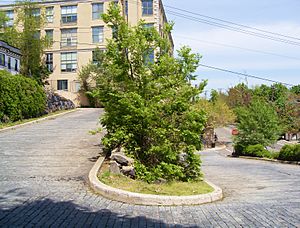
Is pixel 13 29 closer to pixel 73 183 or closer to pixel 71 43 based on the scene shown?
pixel 71 43

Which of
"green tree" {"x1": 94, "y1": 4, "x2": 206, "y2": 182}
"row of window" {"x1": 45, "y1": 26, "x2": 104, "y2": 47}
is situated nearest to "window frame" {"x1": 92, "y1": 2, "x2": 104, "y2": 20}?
"row of window" {"x1": 45, "y1": 26, "x2": 104, "y2": 47}

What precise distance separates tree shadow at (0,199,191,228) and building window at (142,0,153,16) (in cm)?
→ 4247

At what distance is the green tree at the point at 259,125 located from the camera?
2772 cm

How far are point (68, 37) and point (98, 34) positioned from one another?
4593 millimetres

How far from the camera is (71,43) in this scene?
50.8 metres

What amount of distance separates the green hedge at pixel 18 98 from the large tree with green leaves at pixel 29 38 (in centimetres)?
1417

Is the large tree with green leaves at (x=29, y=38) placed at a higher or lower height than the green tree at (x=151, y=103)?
higher

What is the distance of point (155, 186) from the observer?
8906 millimetres

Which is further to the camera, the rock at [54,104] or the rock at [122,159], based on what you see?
the rock at [54,104]

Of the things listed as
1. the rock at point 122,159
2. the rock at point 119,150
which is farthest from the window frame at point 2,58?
the rock at point 122,159

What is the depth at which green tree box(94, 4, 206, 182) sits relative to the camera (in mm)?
9820

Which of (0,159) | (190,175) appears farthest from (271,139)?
(0,159)

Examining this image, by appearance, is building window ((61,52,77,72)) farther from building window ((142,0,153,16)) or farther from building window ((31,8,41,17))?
building window ((142,0,153,16))

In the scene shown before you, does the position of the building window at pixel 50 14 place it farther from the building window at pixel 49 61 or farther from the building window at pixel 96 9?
the building window at pixel 96 9
